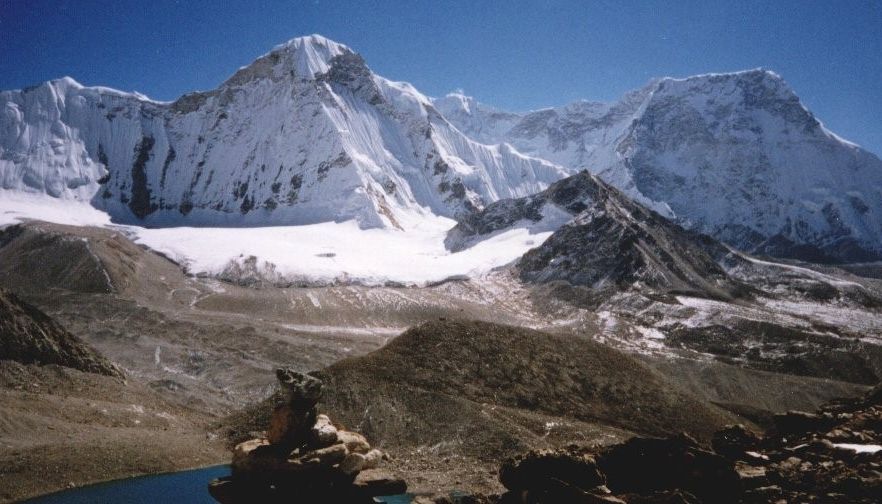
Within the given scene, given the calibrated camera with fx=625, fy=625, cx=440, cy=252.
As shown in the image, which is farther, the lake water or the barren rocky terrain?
the barren rocky terrain

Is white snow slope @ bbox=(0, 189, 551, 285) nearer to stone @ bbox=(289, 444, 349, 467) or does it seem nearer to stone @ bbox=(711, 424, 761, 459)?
stone @ bbox=(289, 444, 349, 467)

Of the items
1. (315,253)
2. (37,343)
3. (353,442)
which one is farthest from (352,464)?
(315,253)

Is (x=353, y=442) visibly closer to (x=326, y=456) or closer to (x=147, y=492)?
(x=326, y=456)

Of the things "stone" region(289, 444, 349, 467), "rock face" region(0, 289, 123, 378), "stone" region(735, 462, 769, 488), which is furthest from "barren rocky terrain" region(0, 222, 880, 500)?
"stone" region(735, 462, 769, 488)

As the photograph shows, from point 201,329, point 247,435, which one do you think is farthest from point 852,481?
point 201,329

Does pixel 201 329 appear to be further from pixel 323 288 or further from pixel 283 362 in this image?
pixel 323 288

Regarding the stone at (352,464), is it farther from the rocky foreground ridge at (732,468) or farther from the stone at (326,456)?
the rocky foreground ridge at (732,468)

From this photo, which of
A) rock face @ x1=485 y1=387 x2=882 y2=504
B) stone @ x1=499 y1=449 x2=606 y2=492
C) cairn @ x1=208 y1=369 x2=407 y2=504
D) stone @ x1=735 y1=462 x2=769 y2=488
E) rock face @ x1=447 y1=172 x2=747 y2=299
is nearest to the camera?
rock face @ x1=485 y1=387 x2=882 y2=504
